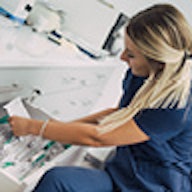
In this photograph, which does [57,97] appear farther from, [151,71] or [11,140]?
[151,71]

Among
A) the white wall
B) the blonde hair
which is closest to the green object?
the blonde hair

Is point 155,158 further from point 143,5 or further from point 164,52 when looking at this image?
point 143,5

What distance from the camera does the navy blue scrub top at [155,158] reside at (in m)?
1.11

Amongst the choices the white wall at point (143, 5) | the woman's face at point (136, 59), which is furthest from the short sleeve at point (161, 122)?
the white wall at point (143, 5)

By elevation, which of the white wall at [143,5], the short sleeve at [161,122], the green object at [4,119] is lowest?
the green object at [4,119]

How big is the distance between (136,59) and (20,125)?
45 cm

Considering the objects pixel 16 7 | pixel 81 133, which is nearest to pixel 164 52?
pixel 81 133

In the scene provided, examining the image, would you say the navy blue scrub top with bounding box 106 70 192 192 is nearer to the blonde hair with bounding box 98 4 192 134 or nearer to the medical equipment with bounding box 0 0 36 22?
the blonde hair with bounding box 98 4 192 134

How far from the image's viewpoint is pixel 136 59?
105 cm

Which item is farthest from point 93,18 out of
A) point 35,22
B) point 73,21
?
point 35,22

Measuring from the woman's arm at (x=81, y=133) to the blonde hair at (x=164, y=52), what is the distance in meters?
0.05

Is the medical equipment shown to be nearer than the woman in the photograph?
No

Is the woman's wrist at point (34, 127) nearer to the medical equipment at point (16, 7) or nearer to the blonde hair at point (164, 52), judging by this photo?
the blonde hair at point (164, 52)

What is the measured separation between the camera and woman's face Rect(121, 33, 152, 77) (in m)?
1.04
